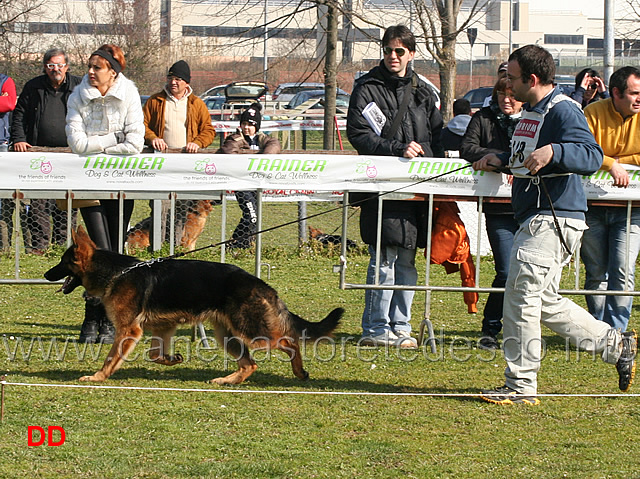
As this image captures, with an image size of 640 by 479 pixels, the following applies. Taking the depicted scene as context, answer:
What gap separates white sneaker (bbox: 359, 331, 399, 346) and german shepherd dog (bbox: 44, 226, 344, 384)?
118 centimetres

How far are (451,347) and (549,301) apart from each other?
1819 millimetres

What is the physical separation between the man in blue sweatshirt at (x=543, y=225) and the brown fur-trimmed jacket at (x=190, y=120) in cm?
400

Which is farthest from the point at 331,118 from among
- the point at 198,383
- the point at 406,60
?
the point at 198,383

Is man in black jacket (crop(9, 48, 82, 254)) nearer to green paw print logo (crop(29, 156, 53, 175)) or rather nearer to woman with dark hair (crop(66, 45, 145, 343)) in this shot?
woman with dark hair (crop(66, 45, 145, 343))

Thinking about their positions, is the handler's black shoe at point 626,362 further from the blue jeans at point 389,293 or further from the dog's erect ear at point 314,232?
the dog's erect ear at point 314,232

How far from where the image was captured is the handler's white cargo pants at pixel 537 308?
534 centimetres

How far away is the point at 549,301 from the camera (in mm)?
5520

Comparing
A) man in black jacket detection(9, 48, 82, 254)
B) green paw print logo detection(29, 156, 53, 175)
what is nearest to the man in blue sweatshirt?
green paw print logo detection(29, 156, 53, 175)

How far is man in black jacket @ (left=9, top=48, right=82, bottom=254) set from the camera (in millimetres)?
8633

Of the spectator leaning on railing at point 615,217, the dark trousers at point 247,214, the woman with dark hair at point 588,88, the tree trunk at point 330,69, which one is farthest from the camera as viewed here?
the tree trunk at point 330,69

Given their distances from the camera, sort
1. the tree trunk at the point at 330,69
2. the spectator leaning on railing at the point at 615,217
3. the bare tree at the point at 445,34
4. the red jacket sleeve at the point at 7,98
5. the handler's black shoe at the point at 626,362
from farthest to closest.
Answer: the bare tree at the point at 445,34 → the tree trunk at the point at 330,69 → the red jacket sleeve at the point at 7,98 → the spectator leaning on railing at the point at 615,217 → the handler's black shoe at the point at 626,362

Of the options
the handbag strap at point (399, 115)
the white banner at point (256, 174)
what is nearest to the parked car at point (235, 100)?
the handbag strap at point (399, 115)

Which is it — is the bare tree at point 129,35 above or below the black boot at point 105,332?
above

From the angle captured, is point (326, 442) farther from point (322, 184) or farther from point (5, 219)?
point (5, 219)
